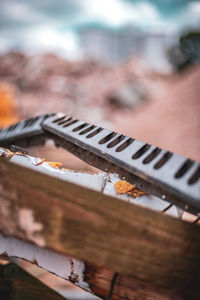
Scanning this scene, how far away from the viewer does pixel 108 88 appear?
15266 mm

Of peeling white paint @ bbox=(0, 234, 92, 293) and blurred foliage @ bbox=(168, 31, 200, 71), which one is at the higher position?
blurred foliage @ bbox=(168, 31, 200, 71)

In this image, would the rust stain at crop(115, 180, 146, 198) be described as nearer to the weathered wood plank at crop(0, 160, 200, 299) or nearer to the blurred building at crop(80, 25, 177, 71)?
the weathered wood plank at crop(0, 160, 200, 299)

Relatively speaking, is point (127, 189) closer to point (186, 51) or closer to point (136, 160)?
point (136, 160)

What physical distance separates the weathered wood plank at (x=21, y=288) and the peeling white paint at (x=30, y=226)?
1.88 ft

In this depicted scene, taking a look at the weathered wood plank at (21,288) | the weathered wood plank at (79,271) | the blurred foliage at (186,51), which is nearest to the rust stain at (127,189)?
the weathered wood plank at (79,271)

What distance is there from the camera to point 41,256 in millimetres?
767

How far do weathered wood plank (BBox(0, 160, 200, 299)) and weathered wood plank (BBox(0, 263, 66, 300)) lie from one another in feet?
1.93

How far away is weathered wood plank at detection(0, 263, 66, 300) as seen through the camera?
1054 millimetres

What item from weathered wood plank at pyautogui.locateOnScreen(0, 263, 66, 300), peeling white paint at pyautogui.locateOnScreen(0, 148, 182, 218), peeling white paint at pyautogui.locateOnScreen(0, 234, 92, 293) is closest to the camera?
peeling white paint at pyautogui.locateOnScreen(0, 234, 92, 293)

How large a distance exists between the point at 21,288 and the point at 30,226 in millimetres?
623

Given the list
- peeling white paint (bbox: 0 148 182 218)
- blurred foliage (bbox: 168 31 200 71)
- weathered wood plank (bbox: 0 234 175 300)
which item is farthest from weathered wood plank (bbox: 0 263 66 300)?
blurred foliage (bbox: 168 31 200 71)

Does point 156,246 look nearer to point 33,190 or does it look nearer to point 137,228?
point 137,228

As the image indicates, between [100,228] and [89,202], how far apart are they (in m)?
0.07

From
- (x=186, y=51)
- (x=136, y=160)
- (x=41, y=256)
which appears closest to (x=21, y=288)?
(x=41, y=256)
